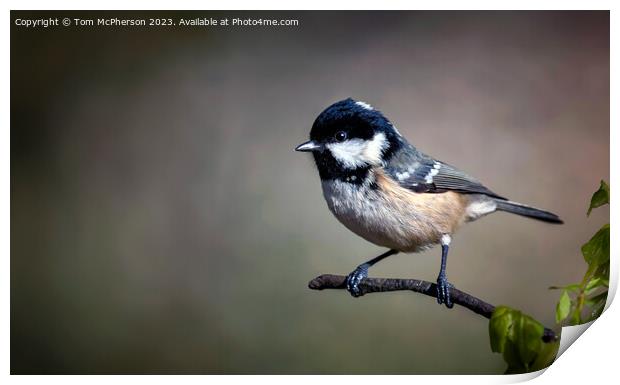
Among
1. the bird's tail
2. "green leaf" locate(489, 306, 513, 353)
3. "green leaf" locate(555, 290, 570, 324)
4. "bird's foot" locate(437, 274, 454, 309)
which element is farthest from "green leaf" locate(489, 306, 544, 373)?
the bird's tail

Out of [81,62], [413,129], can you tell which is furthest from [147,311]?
[413,129]

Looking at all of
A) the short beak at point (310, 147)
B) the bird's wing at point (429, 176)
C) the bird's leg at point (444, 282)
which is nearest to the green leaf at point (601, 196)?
the bird's wing at point (429, 176)

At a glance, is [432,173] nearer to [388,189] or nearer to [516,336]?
[388,189]

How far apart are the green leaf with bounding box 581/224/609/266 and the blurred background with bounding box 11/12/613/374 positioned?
0.13 meters

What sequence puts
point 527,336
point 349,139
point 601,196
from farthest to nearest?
1. point 349,139
2. point 601,196
3. point 527,336

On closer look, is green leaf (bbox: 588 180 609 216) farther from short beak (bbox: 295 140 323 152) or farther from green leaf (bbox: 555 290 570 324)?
short beak (bbox: 295 140 323 152)

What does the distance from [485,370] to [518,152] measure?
48cm

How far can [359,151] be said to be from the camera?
1431mm

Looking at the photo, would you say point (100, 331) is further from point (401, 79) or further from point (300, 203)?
point (401, 79)

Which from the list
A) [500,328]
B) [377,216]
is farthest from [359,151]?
[500,328]

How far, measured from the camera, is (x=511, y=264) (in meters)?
1.48

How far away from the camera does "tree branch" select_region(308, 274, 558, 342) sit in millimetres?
1272

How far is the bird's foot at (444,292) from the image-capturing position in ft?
4.62

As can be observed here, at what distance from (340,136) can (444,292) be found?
1.25 feet
